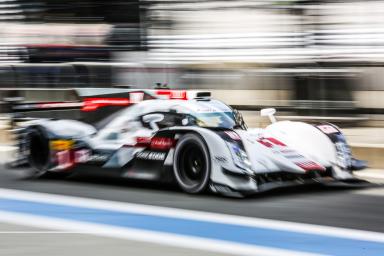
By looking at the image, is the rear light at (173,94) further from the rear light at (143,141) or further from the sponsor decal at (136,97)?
the rear light at (143,141)

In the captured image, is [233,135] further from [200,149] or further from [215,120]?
[215,120]

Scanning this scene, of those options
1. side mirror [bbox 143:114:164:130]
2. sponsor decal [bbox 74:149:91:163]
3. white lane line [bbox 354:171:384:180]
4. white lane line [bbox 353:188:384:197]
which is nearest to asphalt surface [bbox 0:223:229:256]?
side mirror [bbox 143:114:164:130]

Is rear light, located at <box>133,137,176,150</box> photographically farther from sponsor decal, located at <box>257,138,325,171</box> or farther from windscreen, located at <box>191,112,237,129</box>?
sponsor decal, located at <box>257,138,325,171</box>

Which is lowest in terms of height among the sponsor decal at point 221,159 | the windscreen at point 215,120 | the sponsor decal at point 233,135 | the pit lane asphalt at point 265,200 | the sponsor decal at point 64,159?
the pit lane asphalt at point 265,200

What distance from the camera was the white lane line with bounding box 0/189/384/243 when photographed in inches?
253

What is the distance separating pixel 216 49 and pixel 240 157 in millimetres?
6819

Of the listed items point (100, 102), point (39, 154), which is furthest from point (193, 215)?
point (39, 154)

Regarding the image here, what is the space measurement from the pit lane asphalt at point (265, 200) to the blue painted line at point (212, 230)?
53 centimetres

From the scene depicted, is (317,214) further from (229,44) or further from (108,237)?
(229,44)

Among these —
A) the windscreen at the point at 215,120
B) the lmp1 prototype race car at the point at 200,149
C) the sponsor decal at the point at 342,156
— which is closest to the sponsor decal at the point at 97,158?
the lmp1 prototype race car at the point at 200,149

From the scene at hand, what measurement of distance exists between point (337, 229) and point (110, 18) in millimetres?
11227

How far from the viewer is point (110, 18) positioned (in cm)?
Result: 1703

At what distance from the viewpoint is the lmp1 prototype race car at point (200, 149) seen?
26.5 feet

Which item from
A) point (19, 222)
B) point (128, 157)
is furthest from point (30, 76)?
point (19, 222)
